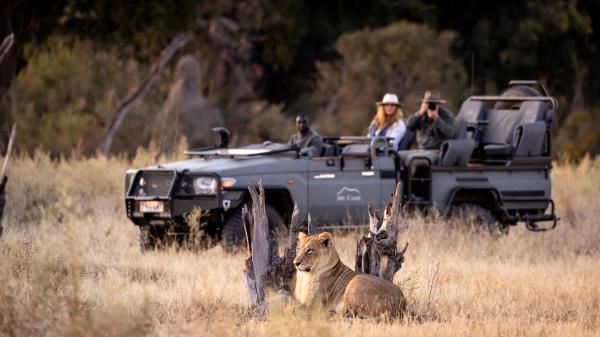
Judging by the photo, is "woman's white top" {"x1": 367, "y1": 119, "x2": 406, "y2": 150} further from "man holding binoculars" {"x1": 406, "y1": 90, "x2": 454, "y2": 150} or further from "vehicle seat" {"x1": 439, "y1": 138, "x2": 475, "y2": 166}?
"vehicle seat" {"x1": 439, "y1": 138, "x2": 475, "y2": 166}

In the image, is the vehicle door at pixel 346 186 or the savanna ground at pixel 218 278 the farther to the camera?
the vehicle door at pixel 346 186

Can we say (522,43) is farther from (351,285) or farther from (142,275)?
(351,285)

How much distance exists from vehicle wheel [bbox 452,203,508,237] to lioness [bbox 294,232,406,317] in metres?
6.21

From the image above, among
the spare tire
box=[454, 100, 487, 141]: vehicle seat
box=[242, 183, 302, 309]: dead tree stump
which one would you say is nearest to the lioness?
box=[242, 183, 302, 309]: dead tree stump

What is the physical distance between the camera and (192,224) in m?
14.9

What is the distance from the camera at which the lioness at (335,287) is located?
10469mm

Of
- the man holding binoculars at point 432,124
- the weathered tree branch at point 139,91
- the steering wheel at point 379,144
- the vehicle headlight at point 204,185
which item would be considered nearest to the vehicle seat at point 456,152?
the man holding binoculars at point 432,124

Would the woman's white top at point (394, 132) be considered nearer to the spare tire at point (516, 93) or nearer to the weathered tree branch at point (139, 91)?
the spare tire at point (516, 93)

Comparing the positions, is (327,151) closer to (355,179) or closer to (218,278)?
(355,179)

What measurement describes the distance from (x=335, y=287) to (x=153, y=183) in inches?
198

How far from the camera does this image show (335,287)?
10.6 meters

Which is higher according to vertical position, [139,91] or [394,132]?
[139,91]

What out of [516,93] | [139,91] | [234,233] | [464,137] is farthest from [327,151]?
[139,91]

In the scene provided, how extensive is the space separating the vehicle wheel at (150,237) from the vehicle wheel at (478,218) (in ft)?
11.5
